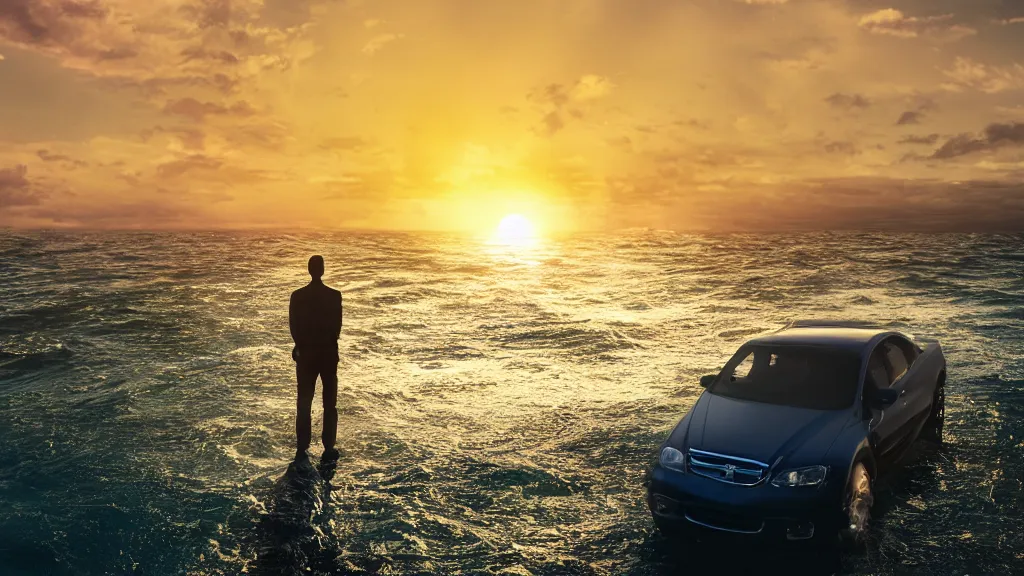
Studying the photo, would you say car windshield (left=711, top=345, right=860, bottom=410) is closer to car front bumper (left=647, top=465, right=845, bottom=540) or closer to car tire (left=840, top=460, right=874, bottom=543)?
car tire (left=840, top=460, right=874, bottom=543)

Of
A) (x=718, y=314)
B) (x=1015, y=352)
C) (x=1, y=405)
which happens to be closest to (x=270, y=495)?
(x=1, y=405)

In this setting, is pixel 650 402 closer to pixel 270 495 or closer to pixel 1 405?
pixel 270 495

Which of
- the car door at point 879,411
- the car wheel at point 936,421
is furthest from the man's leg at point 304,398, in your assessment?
the car wheel at point 936,421

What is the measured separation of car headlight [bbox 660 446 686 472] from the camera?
Result: 18.0 ft

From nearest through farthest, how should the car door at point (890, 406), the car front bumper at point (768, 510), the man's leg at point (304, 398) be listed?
the car front bumper at point (768, 510) < the car door at point (890, 406) < the man's leg at point (304, 398)

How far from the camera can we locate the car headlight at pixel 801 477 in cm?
513

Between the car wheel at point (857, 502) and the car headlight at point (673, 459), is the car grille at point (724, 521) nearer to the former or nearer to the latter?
the car headlight at point (673, 459)

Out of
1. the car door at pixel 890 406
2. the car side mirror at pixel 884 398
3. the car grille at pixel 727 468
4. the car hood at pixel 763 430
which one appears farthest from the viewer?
the car door at pixel 890 406

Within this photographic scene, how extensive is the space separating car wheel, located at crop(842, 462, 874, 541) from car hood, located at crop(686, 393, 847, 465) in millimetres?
321

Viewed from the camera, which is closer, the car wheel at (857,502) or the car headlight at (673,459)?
the car wheel at (857,502)

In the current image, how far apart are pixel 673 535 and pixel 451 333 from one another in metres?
13.7

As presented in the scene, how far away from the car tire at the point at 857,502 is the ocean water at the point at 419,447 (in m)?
0.21

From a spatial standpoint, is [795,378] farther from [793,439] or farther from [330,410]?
[330,410]

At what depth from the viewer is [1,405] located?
1131cm
